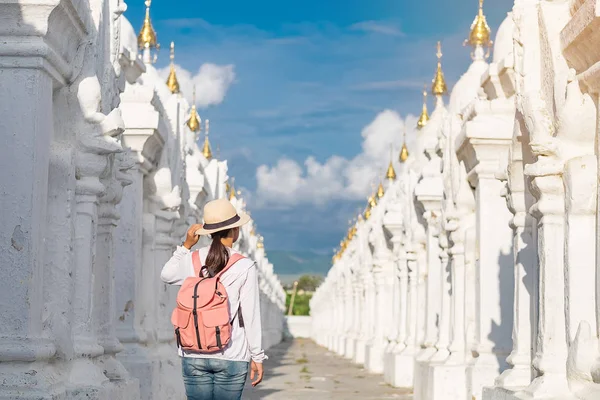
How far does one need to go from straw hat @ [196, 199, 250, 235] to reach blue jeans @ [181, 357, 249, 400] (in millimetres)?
760

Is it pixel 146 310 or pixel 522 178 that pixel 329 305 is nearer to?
pixel 146 310

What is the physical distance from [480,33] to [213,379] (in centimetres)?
1191

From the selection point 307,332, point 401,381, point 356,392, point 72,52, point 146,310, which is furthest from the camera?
point 307,332

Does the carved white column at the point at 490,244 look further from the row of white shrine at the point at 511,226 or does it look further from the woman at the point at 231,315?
the woman at the point at 231,315

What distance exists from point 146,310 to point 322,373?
12.1 meters

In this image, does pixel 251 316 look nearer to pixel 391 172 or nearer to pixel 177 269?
pixel 177 269

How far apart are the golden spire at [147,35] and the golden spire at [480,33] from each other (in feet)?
19.9

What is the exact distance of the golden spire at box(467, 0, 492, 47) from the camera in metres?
17.5

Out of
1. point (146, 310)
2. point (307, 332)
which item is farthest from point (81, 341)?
point (307, 332)

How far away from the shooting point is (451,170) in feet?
46.4

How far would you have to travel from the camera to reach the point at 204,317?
6.45 m

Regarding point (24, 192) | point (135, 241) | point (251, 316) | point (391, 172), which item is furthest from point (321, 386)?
point (391, 172)

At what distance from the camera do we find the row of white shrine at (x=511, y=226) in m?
7.66

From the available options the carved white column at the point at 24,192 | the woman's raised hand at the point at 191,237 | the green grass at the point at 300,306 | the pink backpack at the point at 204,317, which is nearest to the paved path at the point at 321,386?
the carved white column at the point at 24,192
